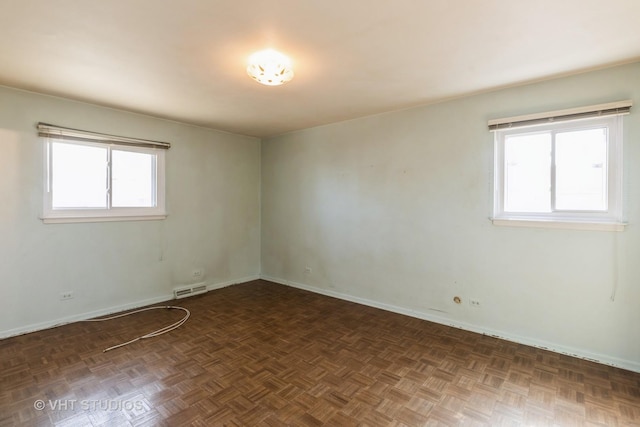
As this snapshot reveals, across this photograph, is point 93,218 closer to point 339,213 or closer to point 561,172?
point 339,213

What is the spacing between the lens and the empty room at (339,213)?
6.21 feet

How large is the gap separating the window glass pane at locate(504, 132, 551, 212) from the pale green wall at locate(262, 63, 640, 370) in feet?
0.59

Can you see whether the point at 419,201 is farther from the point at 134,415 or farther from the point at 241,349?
the point at 134,415

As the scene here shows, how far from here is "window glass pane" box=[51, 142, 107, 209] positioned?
10.5ft

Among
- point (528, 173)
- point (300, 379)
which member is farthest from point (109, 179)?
point (528, 173)

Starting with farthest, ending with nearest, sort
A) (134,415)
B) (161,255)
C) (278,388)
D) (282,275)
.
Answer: (282,275) → (161,255) → (278,388) → (134,415)

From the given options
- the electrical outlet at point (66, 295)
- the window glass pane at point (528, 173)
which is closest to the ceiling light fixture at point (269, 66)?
the window glass pane at point (528, 173)

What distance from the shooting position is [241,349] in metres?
2.73

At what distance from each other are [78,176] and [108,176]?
28 centimetres

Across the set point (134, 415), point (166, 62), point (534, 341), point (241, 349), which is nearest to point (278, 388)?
point (241, 349)

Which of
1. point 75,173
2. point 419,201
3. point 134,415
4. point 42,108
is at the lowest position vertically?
point 134,415

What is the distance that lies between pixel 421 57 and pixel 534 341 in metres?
2.73

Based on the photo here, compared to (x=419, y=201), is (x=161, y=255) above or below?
below

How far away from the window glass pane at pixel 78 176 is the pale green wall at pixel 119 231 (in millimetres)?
156
